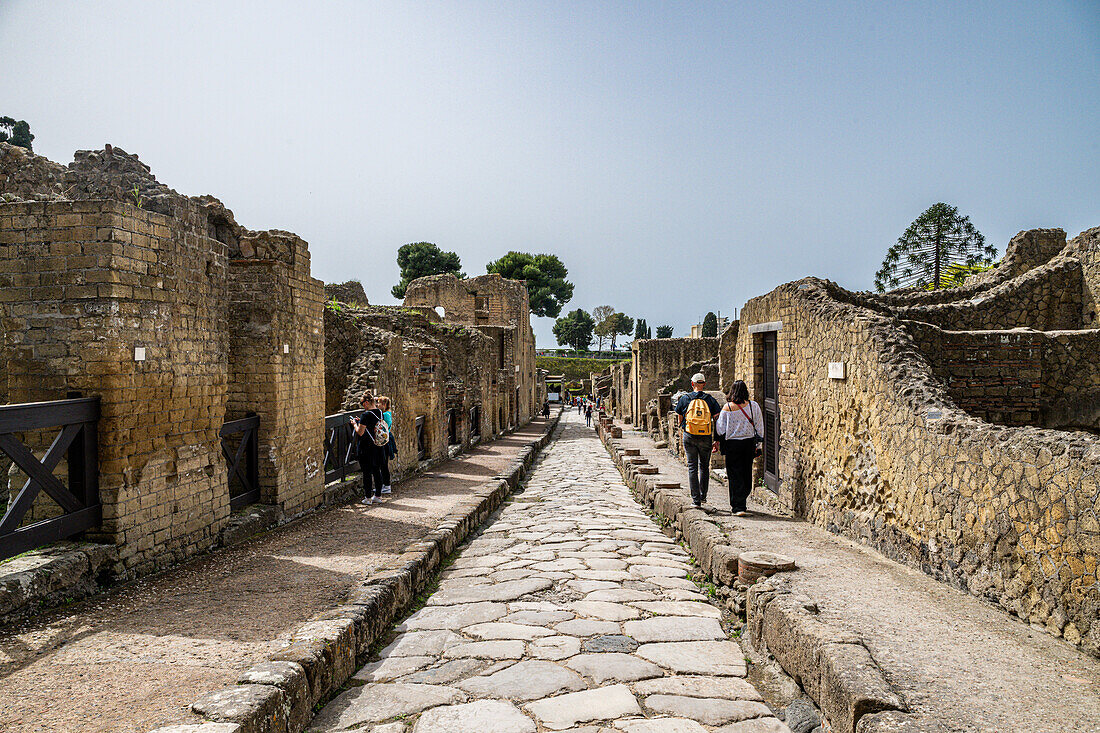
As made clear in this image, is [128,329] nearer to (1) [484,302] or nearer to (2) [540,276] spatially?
(1) [484,302]

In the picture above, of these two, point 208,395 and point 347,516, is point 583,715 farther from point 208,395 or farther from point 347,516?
point 347,516

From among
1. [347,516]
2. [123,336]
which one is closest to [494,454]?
[347,516]

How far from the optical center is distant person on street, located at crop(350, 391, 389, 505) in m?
9.25

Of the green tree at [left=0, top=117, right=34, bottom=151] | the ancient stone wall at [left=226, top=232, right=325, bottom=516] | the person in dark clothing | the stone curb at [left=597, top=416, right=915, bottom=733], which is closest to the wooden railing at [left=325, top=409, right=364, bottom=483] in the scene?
the person in dark clothing

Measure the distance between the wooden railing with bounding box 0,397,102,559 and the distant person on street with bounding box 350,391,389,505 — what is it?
13.9ft

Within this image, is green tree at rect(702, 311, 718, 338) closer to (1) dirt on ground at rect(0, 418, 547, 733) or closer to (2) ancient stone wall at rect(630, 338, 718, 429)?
(2) ancient stone wall at rect(630, 338, 718, 429)

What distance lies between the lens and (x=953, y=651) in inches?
136

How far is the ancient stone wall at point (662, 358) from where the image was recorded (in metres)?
27.8

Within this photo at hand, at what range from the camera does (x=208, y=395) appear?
6.32 m

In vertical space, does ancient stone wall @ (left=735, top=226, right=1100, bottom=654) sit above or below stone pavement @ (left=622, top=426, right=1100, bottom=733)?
above

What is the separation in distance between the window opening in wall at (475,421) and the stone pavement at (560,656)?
11.9 metres

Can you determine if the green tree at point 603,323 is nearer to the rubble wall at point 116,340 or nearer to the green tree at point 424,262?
the green tree at point 424,262

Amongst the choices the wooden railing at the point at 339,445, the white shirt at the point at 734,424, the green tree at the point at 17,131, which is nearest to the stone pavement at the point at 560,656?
the white shirt at the point at 734,424

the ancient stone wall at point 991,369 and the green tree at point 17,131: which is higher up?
the green tree at point 17,131
